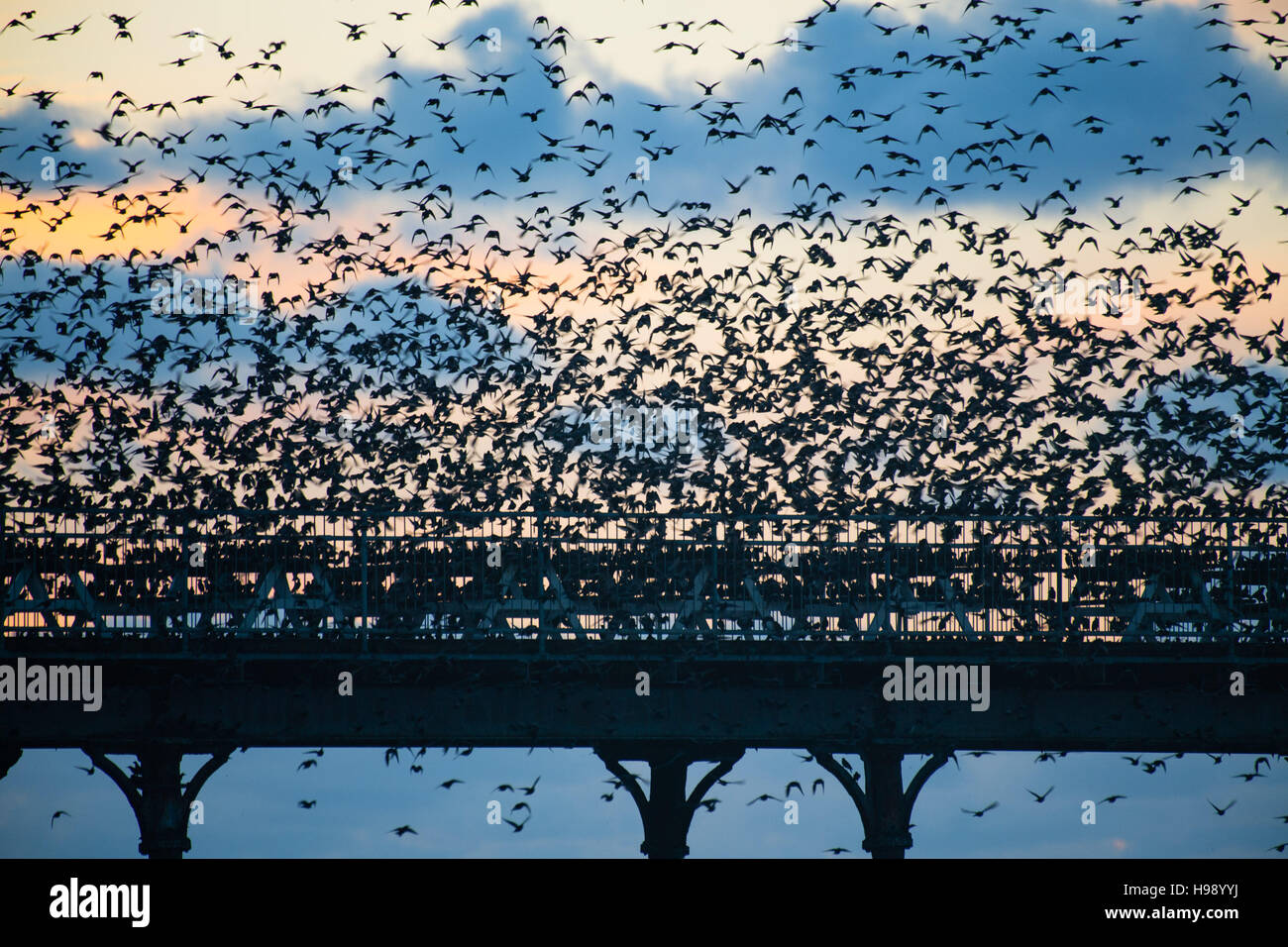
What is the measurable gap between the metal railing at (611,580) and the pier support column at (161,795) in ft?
14.6

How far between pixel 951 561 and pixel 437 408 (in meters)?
10.5

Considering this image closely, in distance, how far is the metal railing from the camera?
72.7ft

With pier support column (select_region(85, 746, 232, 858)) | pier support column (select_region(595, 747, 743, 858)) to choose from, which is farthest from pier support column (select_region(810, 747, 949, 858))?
pier support column (select_region(85, 746, 232, 858))

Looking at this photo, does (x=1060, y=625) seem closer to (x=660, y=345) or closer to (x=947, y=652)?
(x=947, y=652)

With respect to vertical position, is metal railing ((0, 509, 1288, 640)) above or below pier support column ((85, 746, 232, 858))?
above

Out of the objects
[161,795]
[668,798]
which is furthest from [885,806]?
[161,795]

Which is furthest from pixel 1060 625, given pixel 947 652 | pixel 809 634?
pixel 809 634

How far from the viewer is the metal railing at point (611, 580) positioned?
22.2 meters

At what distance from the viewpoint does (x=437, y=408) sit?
28984mm

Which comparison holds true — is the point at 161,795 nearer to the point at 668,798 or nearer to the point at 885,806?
the point at 668,798

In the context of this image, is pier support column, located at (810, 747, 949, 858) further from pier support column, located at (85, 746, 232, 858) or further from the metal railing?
pier support column, located at (85, 746, 232, 858)

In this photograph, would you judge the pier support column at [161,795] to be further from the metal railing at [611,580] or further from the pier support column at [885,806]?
the pier support column at [885,806]

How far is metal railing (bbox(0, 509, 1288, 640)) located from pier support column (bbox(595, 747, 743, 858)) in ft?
17.2
